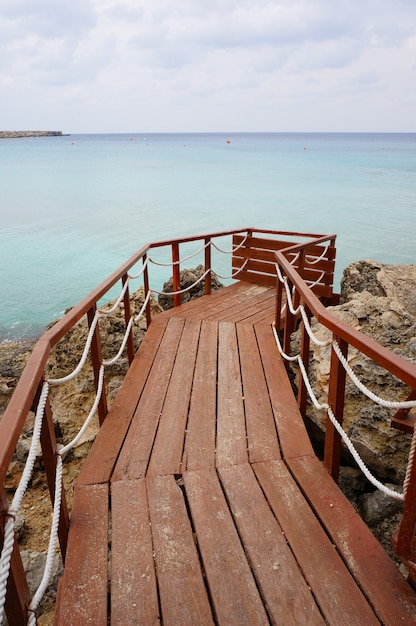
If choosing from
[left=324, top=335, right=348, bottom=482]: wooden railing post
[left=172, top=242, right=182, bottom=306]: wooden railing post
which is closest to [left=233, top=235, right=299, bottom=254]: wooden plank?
[left=172, top=242, right=182, bottom=306]: wooden railing post

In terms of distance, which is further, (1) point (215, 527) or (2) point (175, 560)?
(1) point (215, 527)

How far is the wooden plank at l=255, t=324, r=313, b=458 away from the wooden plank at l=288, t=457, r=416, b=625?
19 cm

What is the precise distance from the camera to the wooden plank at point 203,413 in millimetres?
2895

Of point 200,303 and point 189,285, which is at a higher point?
point 200,303

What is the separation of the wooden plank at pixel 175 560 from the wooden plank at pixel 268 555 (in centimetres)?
26

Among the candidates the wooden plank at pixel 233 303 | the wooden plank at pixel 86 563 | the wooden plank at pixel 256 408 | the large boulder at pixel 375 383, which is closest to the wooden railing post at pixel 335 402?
the wooden plank at pixel 256 408

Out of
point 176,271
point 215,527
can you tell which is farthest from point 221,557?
point 176,271

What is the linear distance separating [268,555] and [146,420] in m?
1.50

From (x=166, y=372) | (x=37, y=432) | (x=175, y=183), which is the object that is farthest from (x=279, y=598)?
(x=175, y=183)

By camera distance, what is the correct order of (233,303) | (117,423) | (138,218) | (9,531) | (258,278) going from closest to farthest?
1. (9,531)
2. (117,423)
3. (233,303)
4. (258,278)
5. (138,218)

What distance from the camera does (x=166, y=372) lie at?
4.20 m

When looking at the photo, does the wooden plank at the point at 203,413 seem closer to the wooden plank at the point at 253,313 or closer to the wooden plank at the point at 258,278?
the wooden plank at the point at 253,313

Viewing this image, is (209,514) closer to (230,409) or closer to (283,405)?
(230,409)

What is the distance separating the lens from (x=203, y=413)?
346 centimetres
